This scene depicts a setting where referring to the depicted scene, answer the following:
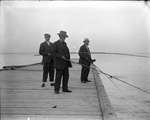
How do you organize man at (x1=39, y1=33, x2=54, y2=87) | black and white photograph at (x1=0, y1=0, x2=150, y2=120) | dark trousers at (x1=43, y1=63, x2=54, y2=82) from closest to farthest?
1. black and white photograph at (x1=0, y1=0, x2=150, y2=120)
2. man at (x1=39, y1=33, x2=54, y2=87)
3. dark trousers at (x1=43, y1=63, x2=54, y2=82)

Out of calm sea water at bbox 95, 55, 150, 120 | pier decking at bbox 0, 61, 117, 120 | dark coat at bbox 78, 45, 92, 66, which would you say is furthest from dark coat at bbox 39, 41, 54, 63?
calm sea water at bbox 95, 55, 150, 120

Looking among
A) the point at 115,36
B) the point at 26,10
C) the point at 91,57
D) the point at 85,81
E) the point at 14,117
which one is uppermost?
the point at 26,10

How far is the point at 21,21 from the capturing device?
318 cm

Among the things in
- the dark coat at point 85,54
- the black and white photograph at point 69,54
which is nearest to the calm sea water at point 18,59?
the black and white photograph at point 69,54

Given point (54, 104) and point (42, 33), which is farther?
point (54, 104)

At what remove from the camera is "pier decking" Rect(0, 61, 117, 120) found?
129 inches

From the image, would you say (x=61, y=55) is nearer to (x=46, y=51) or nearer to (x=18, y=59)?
(x=46, y=51)

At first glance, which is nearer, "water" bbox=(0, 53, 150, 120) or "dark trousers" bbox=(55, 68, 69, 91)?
"water" bbox=(0, 53, 150, 120)

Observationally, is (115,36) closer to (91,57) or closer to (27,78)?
(91,57)

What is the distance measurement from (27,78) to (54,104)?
1.57ft

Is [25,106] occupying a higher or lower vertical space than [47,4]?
lower

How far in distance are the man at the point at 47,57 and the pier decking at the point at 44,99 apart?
0.07 metres

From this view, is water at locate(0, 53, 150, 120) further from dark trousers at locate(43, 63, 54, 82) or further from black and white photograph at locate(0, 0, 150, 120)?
dark trousers at locate(43, 63, 54, 82)

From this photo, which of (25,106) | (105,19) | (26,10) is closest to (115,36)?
(105,19)
